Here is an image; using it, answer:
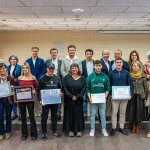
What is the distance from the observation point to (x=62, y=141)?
4.21 meters

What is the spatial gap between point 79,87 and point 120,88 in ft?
2.35

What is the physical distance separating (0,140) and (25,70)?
132 cm

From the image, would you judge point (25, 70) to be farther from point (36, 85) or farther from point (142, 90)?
point (142, 90)

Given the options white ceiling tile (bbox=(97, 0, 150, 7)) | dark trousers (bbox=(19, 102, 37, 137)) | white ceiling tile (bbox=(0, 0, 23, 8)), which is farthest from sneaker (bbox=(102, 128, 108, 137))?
white ceiling tile (bbox=(0, 0, 23, 8))

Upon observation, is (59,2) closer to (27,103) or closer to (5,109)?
(27,103)

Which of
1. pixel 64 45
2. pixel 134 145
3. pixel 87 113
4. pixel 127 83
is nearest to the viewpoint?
pixel 134 145

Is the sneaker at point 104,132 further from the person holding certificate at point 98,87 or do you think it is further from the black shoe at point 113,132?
the person holding certificate at point 98,87

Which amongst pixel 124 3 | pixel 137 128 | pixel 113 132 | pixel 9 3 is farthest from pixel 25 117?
pixel 124 3

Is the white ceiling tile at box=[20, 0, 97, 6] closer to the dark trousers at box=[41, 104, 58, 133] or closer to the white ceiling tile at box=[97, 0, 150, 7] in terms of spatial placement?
Answer: the white ceiling tile at box=[97, 0, 150, 7]

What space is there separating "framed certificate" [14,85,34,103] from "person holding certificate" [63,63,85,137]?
2.00ft

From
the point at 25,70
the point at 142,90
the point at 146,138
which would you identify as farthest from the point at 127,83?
the point at 25,70

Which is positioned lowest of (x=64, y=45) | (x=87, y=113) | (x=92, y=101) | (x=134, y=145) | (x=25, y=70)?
(x=134, y=145)

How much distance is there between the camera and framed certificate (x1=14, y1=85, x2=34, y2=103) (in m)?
4.11

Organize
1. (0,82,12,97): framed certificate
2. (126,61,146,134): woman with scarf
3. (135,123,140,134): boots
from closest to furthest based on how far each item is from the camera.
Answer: (0,82,12,97): framed certificate → (126,61,146,134): woman with scarf → (135,123,140,134): boots
